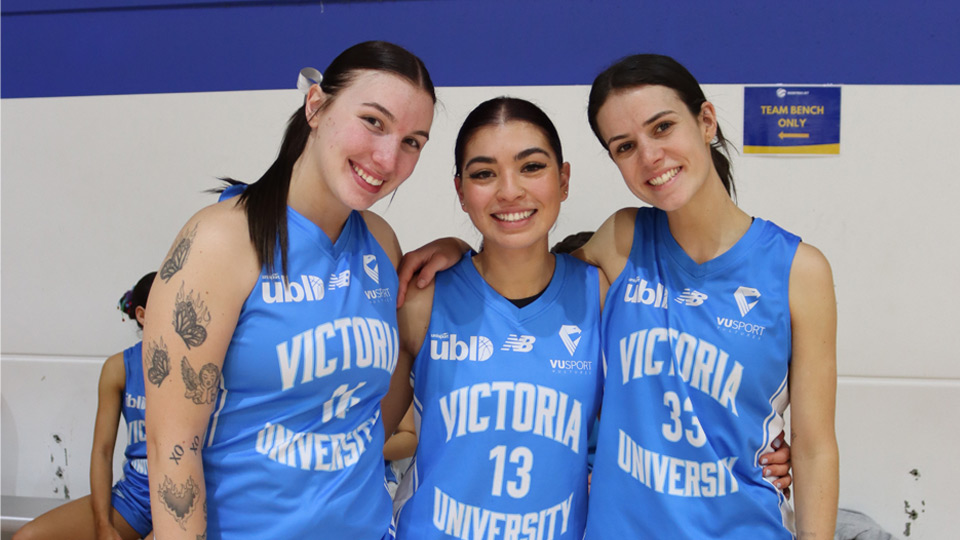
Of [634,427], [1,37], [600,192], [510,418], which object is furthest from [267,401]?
[1,37]

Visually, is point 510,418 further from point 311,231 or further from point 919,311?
point 919,311

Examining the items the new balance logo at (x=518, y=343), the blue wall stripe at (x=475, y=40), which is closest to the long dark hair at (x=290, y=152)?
the new balance logo at (x=518, y=343)

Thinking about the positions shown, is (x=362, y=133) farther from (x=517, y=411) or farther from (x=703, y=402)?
(x=703, y=402)

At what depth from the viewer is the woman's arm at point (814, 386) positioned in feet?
4.44

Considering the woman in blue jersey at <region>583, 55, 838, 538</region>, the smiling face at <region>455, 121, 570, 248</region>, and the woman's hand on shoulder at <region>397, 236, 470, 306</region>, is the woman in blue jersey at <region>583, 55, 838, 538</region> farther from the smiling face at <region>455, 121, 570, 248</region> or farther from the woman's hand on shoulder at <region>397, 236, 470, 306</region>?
the woman's hand on shoulder at <region>397, 236, 470, 306</region>

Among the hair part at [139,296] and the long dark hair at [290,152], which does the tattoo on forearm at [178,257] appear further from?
the hair part at [139,296]

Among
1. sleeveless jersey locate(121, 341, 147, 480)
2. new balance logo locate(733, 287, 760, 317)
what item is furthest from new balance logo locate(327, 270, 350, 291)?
sleeveless jersey locate(121, 341, 147, 480)

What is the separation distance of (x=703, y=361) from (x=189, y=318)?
1088mm

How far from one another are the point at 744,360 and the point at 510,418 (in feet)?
1.80

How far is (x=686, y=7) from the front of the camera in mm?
2348

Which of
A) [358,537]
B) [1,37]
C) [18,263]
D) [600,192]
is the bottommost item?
[358,537]

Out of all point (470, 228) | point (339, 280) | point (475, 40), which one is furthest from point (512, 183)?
point (475, 40)

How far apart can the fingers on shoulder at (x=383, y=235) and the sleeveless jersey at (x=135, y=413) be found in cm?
140

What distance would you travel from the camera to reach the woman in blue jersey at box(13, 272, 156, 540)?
2.30 m
